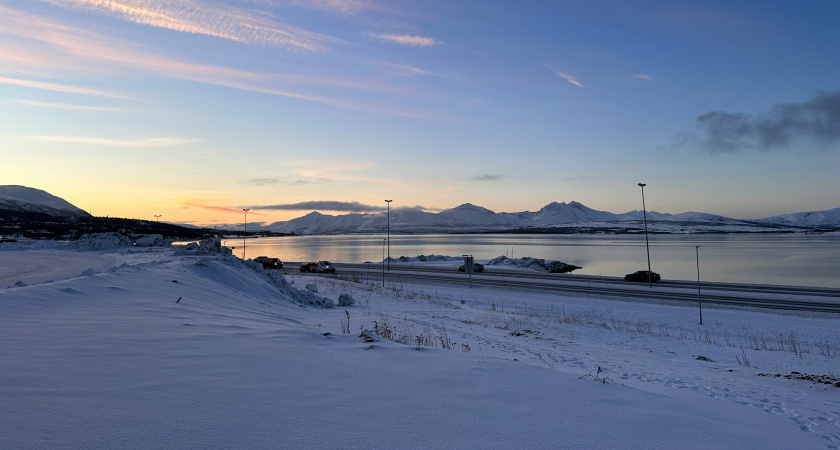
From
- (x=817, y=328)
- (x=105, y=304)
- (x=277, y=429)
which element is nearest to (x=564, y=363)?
(x=277, y=429)

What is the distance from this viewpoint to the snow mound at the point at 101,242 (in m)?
59.5

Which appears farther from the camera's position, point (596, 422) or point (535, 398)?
point (535, 398)

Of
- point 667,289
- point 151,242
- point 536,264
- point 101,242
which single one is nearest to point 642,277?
point 667,289

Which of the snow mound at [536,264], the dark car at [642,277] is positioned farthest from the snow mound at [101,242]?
the dark car at [642,277]

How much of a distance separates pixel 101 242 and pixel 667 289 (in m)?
69.8

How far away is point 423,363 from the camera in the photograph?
659 cm

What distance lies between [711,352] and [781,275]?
185 ft

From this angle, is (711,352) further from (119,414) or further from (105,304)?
(105,304)

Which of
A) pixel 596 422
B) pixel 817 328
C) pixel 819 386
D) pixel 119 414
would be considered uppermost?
pixel 119 414

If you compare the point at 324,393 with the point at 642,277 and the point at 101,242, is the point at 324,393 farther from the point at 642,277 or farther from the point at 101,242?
the point at 101,242

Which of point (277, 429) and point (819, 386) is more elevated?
point (277, 429)

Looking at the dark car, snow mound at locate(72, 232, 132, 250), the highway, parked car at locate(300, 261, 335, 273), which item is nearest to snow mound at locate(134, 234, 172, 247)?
snow mound at locate(72, 232, 132, 250)

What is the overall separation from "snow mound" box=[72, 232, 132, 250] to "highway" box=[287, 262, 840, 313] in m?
37.3

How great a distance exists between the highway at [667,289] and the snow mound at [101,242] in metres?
37.3
